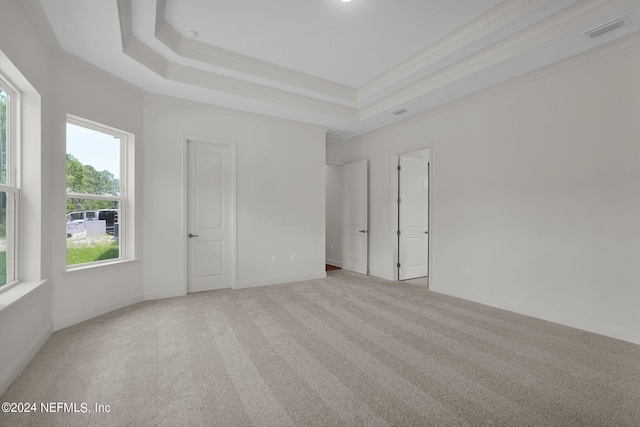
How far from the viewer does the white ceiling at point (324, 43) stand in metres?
2.56

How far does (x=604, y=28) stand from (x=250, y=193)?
4374mm

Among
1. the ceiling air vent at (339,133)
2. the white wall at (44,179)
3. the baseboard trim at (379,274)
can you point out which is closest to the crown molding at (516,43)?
the ceiling air vent at (339,133)

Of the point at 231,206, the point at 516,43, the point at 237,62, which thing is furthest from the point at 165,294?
the point at 516,43

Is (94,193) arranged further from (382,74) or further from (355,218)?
Answer: (355,218)

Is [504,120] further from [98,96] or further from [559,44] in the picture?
[98,96]

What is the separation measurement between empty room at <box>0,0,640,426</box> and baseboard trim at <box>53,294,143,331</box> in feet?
0.07

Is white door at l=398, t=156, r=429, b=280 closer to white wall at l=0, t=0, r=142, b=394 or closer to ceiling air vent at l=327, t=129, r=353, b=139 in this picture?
ceiling air vent at l=327, t=129, r=353, b=139

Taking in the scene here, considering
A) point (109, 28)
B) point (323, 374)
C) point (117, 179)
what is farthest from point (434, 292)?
point (109, 28)

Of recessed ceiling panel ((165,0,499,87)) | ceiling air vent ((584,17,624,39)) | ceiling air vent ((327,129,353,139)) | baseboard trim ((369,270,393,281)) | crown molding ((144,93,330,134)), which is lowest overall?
baseboard trim ((369,270,393,281))

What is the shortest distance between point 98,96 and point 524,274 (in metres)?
5.34

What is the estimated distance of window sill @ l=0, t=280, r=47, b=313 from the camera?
2025 mm

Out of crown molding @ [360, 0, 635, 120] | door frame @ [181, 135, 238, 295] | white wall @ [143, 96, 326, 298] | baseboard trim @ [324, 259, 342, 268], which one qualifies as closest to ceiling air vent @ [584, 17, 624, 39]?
crown molding @ [360, 0, 635, 120]

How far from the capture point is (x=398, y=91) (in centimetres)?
419

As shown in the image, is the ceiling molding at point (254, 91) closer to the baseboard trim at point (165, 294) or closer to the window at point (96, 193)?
the window at point (96, 193)
